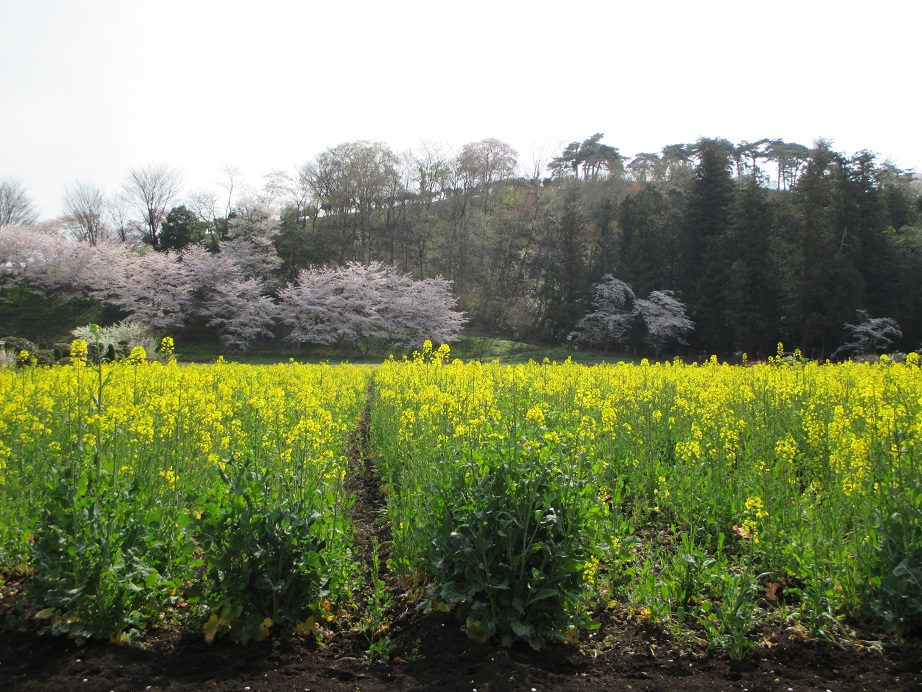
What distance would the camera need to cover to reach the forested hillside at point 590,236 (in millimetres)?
32656

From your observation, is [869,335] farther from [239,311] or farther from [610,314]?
[239,311]

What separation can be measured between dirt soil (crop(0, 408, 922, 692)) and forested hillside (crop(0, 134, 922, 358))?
31815mm

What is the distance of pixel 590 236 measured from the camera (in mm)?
42312

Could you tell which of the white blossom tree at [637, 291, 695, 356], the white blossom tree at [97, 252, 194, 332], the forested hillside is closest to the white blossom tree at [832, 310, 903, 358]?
the forested hillside

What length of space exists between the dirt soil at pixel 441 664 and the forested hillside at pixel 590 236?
31815mm

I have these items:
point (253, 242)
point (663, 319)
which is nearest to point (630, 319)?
point (663, 319)

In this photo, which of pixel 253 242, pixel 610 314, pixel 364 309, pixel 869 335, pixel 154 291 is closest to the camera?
pixel 869 335

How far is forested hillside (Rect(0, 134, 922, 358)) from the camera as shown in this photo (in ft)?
107

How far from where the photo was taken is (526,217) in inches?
1807

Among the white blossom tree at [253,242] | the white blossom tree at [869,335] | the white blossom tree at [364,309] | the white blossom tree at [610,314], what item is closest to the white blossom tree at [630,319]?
the white blossom tree at [610,314]

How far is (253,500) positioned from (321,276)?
3619 centimetres

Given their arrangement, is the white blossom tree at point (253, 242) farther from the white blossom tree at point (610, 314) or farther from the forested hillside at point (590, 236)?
the white blossom tree at point (610, 314)

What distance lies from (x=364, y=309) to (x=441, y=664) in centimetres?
3533

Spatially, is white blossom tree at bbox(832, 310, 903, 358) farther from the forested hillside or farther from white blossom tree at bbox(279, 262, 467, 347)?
white blossom tree at bbox(279, 262, 467, 347)
